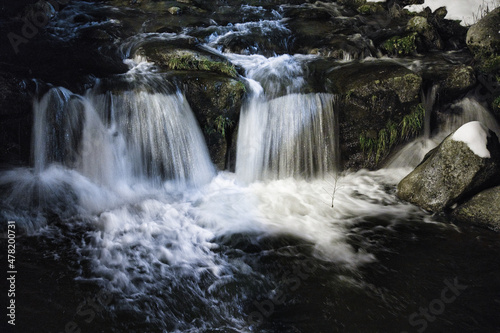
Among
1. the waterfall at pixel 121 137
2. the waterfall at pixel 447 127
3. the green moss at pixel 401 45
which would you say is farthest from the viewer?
the green moss at pixel 401 45

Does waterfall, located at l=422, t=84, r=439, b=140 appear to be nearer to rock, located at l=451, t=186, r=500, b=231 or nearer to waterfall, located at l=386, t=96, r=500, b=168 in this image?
waterfall, located at l=386, t=96, r=500, b=168

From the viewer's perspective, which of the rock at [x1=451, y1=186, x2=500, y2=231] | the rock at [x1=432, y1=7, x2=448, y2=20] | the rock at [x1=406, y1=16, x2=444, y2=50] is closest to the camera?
the rock at [x1=451, y1=186, x2=500, y2=231]

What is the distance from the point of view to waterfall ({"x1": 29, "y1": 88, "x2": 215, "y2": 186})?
6633 mm

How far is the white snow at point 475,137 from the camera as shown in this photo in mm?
6175

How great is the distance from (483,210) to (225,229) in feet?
14.2

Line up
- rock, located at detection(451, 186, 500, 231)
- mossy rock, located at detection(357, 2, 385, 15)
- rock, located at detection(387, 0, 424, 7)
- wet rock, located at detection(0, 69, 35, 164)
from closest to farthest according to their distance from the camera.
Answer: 1. rock, located at detection(451, 186, 500, 231)
2. wet rock, located at detection(0, 69, 35, 164)
3. mossy rock, located at detection(357, 2, 385, 15)
4. rock, located at detection(387, 0, 424, 7)

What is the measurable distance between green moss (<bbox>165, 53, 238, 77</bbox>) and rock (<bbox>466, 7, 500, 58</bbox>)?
6.54 metres

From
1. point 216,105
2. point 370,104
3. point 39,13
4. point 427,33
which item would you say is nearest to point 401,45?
point 427,33

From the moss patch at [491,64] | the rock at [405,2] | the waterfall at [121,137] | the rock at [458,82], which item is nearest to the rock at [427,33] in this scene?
the moss patch at [491,64]

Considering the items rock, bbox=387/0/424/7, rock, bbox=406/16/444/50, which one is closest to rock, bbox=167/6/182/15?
rock, bbox=406/16/444/50

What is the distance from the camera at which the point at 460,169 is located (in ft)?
20.4

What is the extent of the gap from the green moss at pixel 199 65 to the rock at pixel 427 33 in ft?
19.2

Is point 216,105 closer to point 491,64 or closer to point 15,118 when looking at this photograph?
point 15,118

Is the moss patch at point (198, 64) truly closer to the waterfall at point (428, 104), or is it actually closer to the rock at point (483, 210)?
the waterfall at point (428, 104)
